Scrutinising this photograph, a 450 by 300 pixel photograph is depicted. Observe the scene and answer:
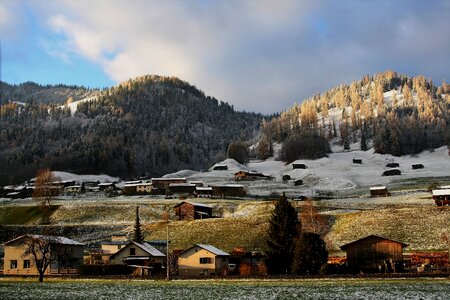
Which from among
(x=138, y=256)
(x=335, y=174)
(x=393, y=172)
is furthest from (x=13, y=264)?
(x=393, y=172)

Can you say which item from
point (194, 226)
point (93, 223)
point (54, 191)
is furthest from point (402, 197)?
point (54, 191)

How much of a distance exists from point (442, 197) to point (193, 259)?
48.8 metres

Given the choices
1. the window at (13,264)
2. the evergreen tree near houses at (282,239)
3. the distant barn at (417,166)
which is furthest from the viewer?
the distant barn at (417,166)

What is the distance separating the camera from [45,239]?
62469 mm

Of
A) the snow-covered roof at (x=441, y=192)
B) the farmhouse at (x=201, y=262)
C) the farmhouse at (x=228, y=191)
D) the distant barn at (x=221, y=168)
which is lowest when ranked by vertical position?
the farmhouse at (x=201, y=262)

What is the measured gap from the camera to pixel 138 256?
66062 mm

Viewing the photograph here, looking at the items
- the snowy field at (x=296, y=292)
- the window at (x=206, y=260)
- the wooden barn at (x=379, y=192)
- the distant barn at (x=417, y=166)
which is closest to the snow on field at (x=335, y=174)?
the distant barn at (x=417, y=166)

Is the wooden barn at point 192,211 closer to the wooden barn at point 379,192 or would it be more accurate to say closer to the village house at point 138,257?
the village house at point 138,257

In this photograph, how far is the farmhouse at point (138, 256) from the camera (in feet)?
213

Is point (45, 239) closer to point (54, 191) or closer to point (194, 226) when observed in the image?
point (194, 226)

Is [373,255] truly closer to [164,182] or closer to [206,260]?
[206,260]

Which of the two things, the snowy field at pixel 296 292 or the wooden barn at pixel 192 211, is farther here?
the wooden barn at pixel 192 211

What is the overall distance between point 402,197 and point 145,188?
7076cm

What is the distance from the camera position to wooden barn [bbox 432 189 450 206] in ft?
294
